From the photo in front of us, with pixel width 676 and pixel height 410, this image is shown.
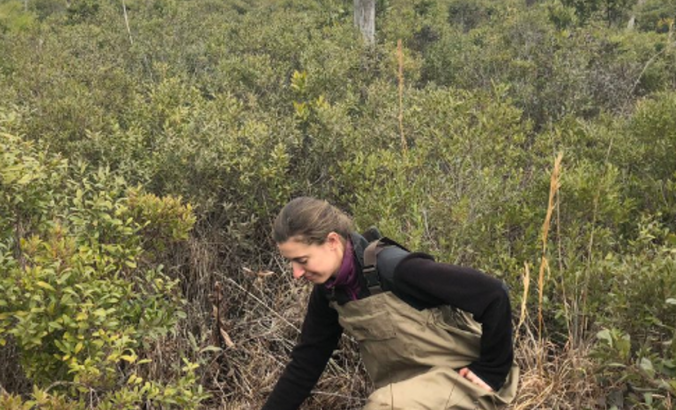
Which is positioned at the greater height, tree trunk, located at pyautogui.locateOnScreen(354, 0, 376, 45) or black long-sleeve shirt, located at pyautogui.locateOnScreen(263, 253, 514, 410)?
black long-sleeve shirt, located at pyautogui.locateOnScreen(263, 253, 514, 410)

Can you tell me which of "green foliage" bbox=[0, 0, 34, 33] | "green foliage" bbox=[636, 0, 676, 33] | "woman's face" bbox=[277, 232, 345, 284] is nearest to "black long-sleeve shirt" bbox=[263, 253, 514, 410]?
"woman's face" bbox=[277, 232, 345, 284]

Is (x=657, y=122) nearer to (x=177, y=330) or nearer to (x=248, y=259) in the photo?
(x=248, y=259)

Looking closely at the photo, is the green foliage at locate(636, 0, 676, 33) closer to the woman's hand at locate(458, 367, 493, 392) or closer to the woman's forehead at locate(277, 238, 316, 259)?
the woman's hand at locate(458, 367, 493, 392)

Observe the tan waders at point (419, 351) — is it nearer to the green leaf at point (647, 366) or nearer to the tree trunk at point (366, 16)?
the green leaf at point (647, 366)

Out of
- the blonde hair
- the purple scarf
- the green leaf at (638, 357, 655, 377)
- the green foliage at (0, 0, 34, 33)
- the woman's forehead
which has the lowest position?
the green foliage at (0, 0, 34, 33)

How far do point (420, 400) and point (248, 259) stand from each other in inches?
97.3

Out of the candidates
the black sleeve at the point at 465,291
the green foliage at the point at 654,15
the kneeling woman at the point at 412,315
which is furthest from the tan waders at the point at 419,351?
the green foliage at the point at 654,15

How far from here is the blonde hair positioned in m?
2.38


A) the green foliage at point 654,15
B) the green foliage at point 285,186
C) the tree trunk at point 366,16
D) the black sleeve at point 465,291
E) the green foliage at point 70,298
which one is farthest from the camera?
the green foliage at point 654,15

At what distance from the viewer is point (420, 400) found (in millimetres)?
2195

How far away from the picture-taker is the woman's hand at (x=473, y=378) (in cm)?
230

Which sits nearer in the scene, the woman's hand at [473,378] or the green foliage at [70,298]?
the woman's hand at [473,378]

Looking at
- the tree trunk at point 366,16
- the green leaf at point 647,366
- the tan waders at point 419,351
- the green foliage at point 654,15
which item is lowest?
the green foliage at point 654,15

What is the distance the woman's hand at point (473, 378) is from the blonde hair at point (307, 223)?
27.6 inches
